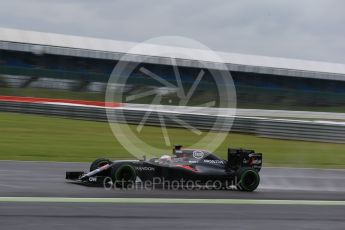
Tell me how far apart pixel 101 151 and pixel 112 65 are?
2199cm

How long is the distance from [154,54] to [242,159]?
27013mm

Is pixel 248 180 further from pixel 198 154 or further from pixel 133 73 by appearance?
pixel 133 73

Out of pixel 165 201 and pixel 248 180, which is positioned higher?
pixel 248 180

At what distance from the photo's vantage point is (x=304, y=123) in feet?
65.4

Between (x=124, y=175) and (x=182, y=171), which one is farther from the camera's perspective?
(x=182, y=171)

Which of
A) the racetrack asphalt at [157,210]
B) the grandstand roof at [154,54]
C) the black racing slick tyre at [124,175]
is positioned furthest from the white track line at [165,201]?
the grandstand roof at [154,54]

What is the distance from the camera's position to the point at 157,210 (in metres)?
7.75

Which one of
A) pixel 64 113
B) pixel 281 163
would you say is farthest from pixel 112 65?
pixel 281 163

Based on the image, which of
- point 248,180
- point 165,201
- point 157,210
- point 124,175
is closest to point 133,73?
point 248,180

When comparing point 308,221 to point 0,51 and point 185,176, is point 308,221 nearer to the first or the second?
point 185,176

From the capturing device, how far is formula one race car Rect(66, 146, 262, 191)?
9797 mm

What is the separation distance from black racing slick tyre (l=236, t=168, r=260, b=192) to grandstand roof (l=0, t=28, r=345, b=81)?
913 inches

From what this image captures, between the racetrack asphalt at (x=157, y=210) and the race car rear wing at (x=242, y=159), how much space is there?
1.55ft

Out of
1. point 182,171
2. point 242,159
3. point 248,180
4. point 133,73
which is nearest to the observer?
point 182,171
